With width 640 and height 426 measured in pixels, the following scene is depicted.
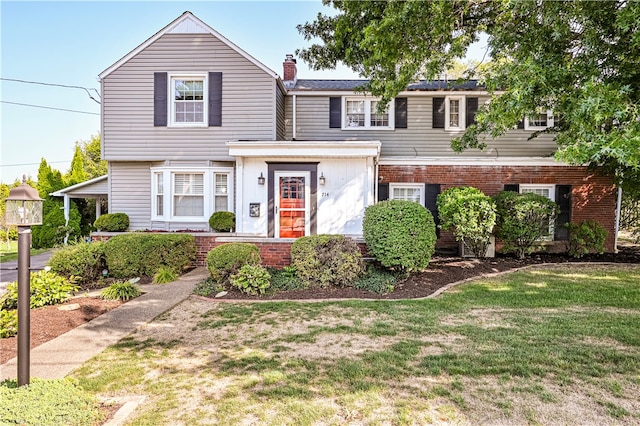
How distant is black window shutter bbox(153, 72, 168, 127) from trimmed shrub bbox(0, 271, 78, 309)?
21.9 ft

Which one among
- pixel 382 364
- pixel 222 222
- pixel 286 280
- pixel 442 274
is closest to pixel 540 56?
pixel 442 274

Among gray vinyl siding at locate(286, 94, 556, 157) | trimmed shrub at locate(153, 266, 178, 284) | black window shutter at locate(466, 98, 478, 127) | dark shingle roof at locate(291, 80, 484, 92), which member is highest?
dark shingle roof at locate(291, 80, 484, 92)

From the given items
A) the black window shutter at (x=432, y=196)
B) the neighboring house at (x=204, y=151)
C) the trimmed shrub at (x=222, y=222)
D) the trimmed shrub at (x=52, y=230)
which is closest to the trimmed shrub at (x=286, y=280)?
the trimmed shrub at (x=222, y=222)

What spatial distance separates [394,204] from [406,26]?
383cm

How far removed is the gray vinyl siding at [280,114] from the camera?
473 inches

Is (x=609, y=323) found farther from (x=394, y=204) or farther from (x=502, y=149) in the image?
(x=502, y=149)

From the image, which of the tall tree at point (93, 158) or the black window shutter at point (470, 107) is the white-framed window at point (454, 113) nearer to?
the black window shutter at point (470, 107)

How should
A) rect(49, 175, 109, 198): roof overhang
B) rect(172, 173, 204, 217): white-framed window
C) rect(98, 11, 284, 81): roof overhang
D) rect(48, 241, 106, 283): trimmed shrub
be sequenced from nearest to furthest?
rect(48, 241, 106, 283): trimmed shrub < rect(98, 11, 284, 81): roof overhang < rect(172, 173, 204, 217): white-framed window < rect(49, 175, 109, 198): roof overhang

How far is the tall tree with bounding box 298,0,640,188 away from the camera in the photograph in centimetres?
474

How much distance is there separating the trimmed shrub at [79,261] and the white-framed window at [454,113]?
11.6 meters

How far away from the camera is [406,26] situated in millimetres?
7688

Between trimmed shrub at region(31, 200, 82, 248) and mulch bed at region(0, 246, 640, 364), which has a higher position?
trimmed shrub at region(31, 200, 82, 248)

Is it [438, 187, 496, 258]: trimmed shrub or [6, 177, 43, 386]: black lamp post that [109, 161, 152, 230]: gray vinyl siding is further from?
[6, 177, 43, 386]: black lamp post

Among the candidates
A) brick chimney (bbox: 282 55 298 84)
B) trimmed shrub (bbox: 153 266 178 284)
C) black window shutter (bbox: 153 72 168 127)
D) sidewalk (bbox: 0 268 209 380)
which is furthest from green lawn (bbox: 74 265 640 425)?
brick chimney (bbox: 282 55 298 84)
